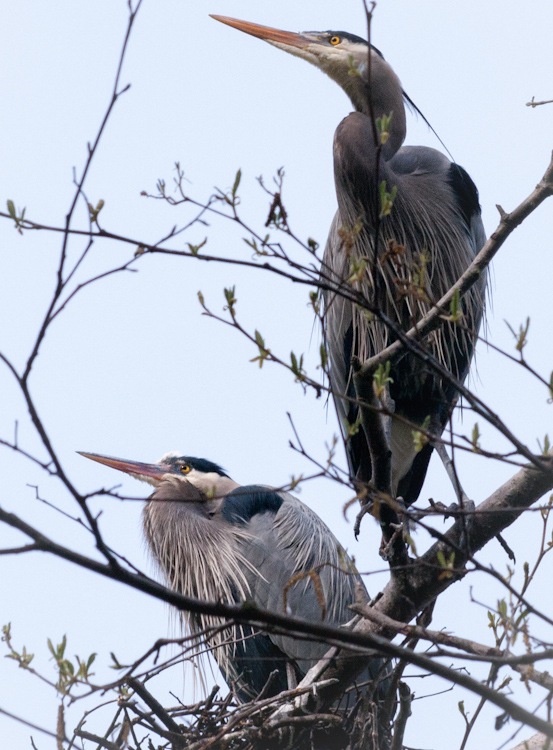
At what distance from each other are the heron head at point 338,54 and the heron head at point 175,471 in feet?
5.96

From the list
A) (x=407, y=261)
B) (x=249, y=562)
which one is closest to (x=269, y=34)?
(x=407, y=261)

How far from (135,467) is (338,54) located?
2157 mm

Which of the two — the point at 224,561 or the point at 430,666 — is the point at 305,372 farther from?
the point at 224,561

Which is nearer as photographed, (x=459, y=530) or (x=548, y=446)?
(x=548, y=446)

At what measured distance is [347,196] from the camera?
355 cm

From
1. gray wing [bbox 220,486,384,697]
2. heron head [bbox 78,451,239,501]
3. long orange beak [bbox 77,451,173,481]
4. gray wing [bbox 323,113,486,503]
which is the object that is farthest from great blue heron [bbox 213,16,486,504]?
long orange beak [bbox 77,451,173,481]

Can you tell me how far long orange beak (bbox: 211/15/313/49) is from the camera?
4145 mm

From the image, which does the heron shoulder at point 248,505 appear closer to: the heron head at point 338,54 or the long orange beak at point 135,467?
the long orange beak at point 135,467

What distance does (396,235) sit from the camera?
3.62m

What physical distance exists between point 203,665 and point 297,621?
2.92 meters

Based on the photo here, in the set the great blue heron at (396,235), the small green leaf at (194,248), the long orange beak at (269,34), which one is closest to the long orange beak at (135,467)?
the great blue heron at (396,235)

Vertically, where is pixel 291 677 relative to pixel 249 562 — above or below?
below

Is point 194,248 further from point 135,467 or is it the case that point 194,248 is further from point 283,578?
point 135,467

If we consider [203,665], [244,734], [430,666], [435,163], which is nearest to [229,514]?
[203,665]
